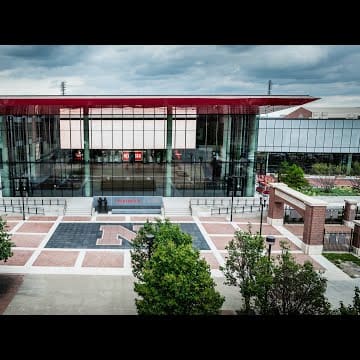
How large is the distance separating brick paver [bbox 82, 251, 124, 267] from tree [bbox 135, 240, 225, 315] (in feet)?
25.4

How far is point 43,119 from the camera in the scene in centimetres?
3117

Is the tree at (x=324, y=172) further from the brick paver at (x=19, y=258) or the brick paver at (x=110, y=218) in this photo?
the brick paver at (x=19, y=258)

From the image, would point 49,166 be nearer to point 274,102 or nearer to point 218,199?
point 218,199

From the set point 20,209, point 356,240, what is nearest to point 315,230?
point 356,240

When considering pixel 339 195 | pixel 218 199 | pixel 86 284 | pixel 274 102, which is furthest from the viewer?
pixel 339 195

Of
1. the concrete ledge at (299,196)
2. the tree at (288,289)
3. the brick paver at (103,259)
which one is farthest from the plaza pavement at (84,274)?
the tree at (288,289)

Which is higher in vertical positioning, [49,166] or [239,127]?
[239,127]

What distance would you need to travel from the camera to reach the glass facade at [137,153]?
102 ft

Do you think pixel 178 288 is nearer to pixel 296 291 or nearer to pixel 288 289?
pixel 288 289

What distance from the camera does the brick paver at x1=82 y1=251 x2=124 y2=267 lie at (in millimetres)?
17656

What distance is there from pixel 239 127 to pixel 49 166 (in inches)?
696

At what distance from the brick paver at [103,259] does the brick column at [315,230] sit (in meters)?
10.7
